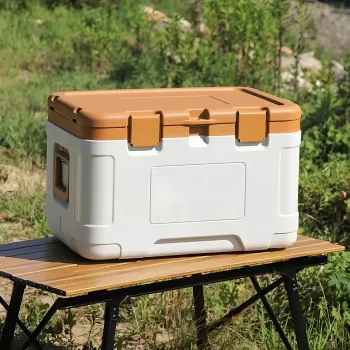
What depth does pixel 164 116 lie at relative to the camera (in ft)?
11.4

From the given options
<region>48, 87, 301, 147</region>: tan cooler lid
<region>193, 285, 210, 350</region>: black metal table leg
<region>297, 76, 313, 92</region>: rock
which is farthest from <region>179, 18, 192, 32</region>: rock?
<region>48, 87, 301, 147</region>: tan cooler lid

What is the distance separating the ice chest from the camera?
11.3 ft

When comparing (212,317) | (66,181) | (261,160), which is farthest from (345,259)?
(66,181)

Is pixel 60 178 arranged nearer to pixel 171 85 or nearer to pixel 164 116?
pixel 164 116

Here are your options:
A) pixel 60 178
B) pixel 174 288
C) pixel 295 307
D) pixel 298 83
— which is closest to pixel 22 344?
pixel 60 178

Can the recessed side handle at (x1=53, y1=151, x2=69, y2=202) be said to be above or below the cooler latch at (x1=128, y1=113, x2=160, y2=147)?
below

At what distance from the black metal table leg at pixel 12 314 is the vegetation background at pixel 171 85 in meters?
0.67

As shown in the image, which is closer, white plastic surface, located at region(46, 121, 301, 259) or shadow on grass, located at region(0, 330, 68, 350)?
white plastic surface, located at region(46, 121, 301, 259)

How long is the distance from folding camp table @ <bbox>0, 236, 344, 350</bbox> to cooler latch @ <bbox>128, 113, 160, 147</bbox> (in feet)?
1.53

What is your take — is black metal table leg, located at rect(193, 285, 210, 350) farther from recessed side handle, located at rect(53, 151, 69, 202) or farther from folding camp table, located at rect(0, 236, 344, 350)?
recessed side handle, located at rect(53, 151, 69, 202)

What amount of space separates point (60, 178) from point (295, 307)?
109cm

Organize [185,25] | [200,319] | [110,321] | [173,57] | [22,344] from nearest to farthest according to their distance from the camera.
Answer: [110,321]
[200,319]
[22,344]
[173,57]
[185,25]

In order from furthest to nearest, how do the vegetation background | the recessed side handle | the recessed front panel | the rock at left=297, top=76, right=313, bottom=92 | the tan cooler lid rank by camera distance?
the rock at left=297, top=76, right=313, bottom=92, the vegetation background, the recessed side handle, the recessed front panel, the tan cooler lid

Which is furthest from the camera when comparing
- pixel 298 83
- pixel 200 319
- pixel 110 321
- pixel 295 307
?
pixel 298 83
